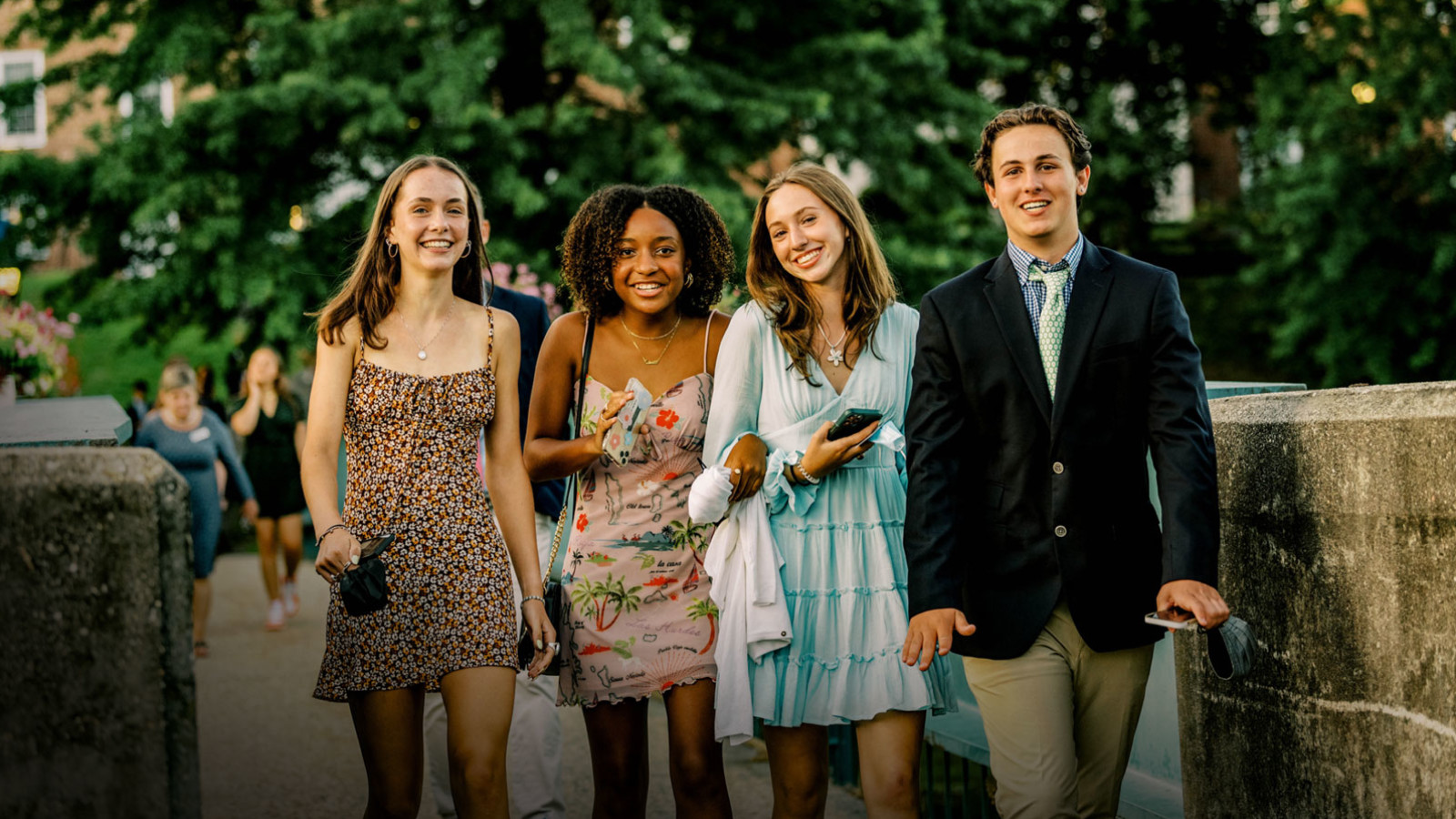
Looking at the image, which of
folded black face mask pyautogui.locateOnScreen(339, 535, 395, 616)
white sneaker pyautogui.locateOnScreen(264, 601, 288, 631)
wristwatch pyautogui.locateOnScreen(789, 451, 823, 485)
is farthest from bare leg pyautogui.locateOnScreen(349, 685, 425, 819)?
white sneaker pyautogui.locateOnScreen(264, 601, 288, 631)

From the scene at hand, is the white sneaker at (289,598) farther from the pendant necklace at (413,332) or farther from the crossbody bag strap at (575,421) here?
the pendant necklace at (413,332)

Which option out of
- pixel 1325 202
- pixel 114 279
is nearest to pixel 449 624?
pixel 114 279

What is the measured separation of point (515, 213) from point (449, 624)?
10468mm

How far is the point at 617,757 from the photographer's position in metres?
3.96

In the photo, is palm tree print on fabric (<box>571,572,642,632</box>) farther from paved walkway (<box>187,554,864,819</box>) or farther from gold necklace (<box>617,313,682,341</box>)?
paved walkway (<box>187,554,864,819</box>)

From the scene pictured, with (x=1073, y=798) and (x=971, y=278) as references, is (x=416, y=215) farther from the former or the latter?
(x=1073, y=798)

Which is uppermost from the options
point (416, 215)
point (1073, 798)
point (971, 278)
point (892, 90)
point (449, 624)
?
point (892, 90)

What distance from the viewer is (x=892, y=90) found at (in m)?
15.3

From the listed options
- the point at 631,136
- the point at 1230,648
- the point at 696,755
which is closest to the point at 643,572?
the point at 696,755

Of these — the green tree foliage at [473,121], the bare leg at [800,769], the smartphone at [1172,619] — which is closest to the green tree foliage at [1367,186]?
the green tree foliage at [473,121]

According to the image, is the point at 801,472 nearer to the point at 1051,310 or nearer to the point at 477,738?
the point at 1051,310

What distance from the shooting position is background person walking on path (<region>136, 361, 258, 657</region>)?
9.77m

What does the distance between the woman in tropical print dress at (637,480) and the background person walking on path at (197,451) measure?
6.41m

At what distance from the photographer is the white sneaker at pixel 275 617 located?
433 inches
